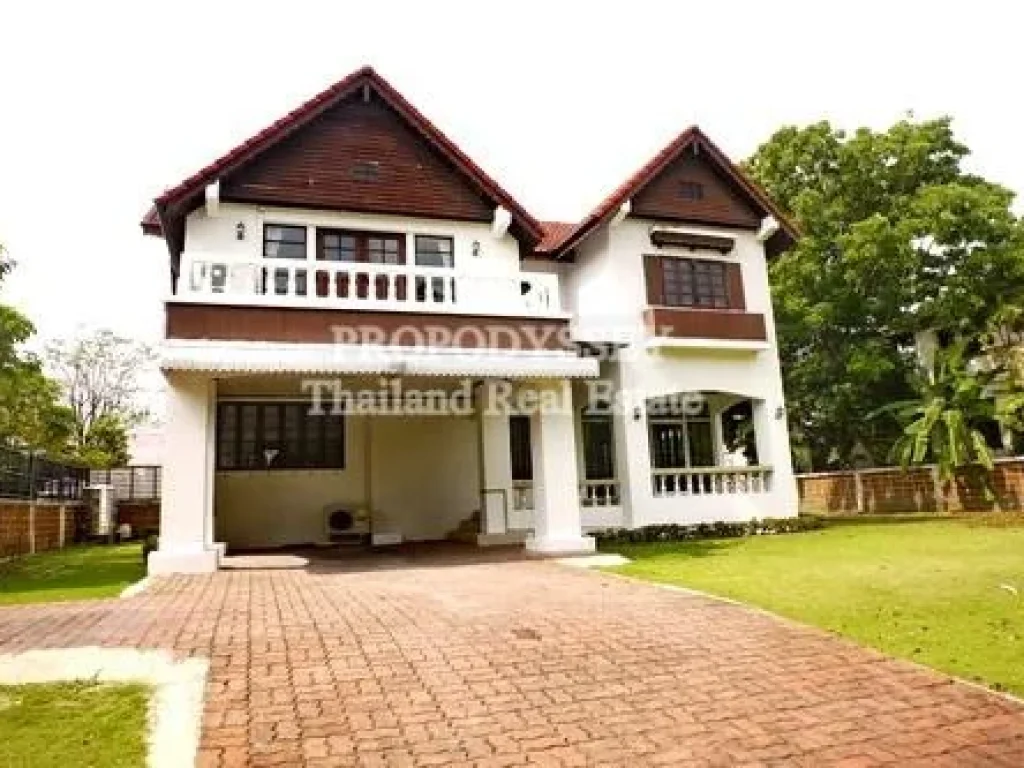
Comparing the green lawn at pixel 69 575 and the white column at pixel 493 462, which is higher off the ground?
the white column at pixel 493 462

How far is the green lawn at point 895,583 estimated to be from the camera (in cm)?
621

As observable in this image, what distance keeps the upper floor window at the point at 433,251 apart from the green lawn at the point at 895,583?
6966mm

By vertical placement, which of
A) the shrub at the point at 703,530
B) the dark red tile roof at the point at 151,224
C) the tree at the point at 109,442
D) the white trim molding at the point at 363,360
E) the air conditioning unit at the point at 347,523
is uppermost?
the dark red tile roof at the point at 151,224

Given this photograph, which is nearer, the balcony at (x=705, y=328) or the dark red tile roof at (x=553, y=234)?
the balcony at (x=705, y=328)

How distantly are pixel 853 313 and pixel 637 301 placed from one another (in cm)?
1033

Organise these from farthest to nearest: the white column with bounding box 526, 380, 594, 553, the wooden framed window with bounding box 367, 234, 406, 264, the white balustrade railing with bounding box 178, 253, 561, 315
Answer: the wooden framed window with bounding box 367, 234, 406, 264
the white column with bounding box 526, 380, 594, 553
the white balustrade railing with bounding box 178, 253, 561, 315

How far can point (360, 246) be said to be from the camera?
15039mm

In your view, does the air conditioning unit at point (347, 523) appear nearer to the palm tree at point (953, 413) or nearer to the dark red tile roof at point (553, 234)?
the dark red tile roof at point (553, 234)

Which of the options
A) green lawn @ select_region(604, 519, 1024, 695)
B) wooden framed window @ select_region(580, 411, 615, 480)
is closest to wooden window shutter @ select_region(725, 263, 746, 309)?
wooden framed window @ select_region(580, 411, 615, 480)

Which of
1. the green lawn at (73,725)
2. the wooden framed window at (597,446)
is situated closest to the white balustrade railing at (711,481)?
the wooden framed window at (597,446)

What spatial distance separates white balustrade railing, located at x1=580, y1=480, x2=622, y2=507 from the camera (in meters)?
16.7

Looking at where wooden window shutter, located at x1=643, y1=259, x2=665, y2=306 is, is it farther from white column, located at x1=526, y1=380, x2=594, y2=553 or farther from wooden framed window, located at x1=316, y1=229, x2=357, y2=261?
wooden framed window, located at x1=316, y1=229, x2=357, y2=261

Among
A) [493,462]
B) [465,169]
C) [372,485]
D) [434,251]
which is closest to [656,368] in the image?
[493,462]

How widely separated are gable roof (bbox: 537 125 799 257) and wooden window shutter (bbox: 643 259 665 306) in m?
1.48
